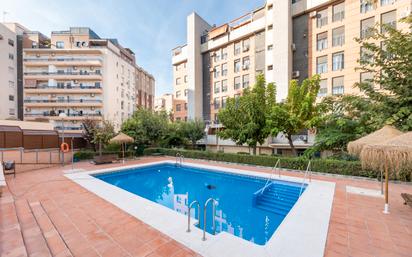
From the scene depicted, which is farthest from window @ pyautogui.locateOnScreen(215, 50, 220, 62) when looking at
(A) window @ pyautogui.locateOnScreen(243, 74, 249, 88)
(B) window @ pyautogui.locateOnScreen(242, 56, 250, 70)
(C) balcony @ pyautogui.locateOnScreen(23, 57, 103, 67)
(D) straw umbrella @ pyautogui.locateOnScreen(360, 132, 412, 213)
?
(D) straw umbrella @ pyautogui.locateOnScreen(360, 132, 412, 213)

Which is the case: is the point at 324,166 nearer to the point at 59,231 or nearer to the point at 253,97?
the point at 253,97

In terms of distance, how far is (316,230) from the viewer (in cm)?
513

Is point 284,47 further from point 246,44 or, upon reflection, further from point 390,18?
point 390,18

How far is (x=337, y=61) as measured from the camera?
2031 cm

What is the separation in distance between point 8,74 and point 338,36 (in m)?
47.9

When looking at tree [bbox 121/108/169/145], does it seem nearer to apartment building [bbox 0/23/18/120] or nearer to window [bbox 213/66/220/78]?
window [bbox 213/66/220/78]

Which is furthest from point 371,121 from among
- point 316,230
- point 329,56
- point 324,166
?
point 329,56

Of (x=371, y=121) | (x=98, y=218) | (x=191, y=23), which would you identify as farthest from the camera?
(x=191, y=23)

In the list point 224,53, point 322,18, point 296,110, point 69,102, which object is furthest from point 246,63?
point 69,102

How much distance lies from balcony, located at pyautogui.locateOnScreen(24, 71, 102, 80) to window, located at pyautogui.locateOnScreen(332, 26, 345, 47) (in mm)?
34542

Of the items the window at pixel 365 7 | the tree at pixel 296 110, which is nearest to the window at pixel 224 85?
the tree at pixel 296 110

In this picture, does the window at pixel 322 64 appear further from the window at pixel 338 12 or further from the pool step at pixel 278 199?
the pool step at pixel 278 199

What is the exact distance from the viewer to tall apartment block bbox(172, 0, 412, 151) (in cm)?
1917

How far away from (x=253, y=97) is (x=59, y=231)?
14736mm
